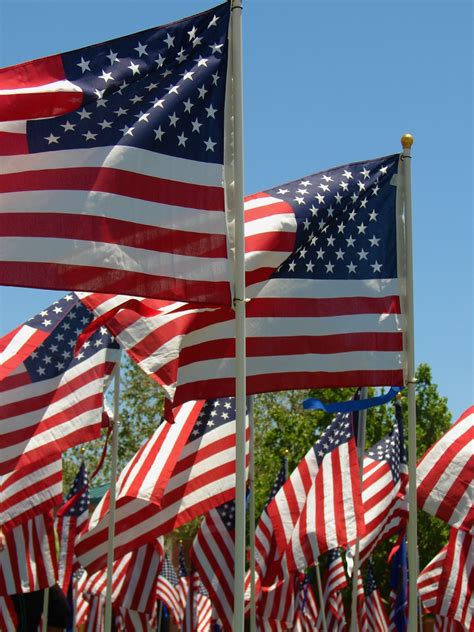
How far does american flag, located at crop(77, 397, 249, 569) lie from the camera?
559 inches

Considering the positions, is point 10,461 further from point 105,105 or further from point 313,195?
point 105,105

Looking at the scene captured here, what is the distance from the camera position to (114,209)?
764 cm

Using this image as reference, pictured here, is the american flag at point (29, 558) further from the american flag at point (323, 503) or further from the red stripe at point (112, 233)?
the red stripe at point (112, 233)

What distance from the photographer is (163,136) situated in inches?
313

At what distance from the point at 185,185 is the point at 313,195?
2319 mm

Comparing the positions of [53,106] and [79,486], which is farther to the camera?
[79,486]

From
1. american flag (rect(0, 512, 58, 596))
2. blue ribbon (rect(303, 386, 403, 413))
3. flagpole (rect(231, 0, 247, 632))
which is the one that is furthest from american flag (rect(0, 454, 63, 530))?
flagpole (rect(231, 0, 247, 632))

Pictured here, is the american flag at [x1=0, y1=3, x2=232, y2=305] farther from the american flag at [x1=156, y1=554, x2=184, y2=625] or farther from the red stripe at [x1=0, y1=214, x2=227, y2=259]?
the american flag at [x1=156, y1=554, x2=184, y2=625]

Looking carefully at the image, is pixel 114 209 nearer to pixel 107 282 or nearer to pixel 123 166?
pixel 123 166

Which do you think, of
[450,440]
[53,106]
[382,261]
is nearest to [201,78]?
[53,106]

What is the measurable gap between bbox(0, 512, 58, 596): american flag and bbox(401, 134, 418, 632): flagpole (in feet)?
24.3

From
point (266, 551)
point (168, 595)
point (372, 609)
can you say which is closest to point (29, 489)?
point (266, 551)

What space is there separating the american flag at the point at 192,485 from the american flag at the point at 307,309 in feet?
14.5

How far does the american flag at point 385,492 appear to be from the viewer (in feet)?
57.8
